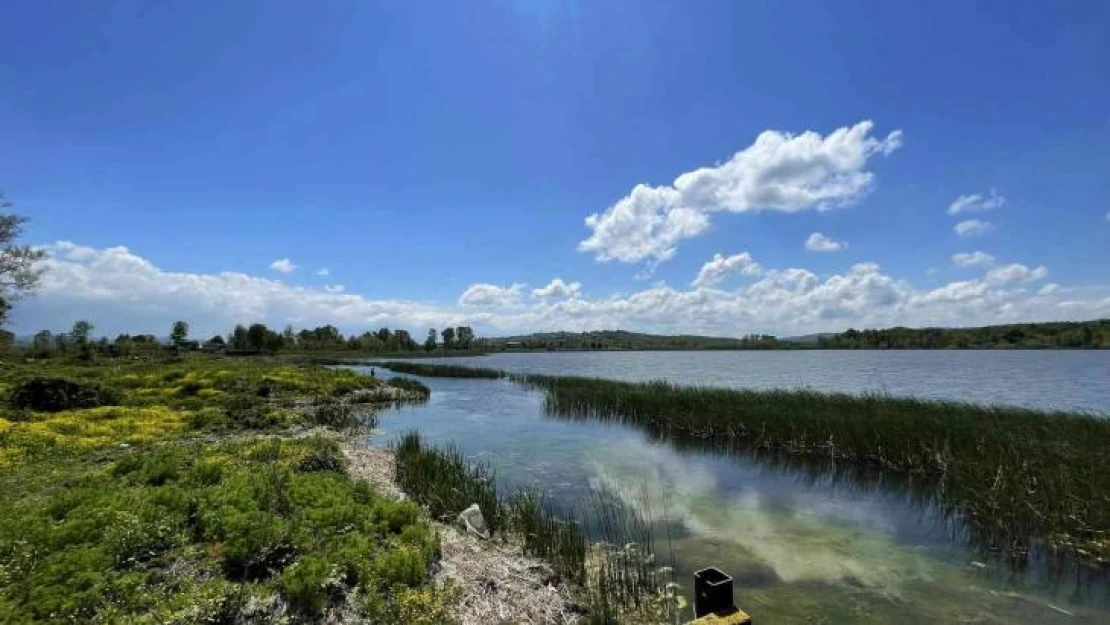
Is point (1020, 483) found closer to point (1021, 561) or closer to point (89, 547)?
point (1021, 561)

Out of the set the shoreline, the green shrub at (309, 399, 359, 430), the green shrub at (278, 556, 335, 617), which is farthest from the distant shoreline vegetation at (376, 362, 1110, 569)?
the green shrub at (309, 399, 359, 430)

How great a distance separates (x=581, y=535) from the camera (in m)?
9.82

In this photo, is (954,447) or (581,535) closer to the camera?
(581,535)

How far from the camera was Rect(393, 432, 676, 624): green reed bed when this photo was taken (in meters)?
7.79

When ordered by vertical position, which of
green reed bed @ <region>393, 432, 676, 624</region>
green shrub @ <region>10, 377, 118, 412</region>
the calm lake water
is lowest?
the calm lake water

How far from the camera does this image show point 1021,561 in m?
9.37

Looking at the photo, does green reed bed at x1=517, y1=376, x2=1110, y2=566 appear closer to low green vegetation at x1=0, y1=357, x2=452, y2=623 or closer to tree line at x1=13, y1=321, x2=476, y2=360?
low green vegetation at x1=0, y1=357, x2=452, y2=623

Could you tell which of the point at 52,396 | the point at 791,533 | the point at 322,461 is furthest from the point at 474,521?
the point at 52,396

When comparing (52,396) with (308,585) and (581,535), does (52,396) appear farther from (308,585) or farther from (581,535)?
(581,535)

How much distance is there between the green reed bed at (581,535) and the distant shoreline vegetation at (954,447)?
685 cm

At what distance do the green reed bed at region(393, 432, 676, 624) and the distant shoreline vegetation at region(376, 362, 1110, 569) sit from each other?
685 centimetres

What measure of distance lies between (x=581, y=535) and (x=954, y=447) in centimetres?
1276

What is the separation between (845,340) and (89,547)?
169m

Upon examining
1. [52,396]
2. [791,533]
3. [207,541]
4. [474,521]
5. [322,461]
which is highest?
[52,396]
